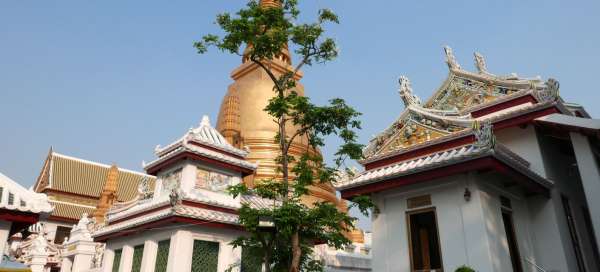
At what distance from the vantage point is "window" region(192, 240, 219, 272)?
1440 cm

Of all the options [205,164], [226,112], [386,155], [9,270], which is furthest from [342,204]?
[9,270]

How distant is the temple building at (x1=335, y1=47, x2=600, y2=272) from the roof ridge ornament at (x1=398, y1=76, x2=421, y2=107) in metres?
0.12

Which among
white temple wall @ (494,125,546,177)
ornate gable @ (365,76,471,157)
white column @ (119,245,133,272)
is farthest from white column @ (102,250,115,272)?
white temple wall @ (494,125,546,177)

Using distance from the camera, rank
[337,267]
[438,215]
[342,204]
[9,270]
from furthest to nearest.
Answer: [342,204] → [337,267] → [438,215] → [9,270]

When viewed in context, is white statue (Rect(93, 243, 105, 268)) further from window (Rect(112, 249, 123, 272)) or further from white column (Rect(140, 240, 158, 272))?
white column (Rect(140, 240, 158, 272))

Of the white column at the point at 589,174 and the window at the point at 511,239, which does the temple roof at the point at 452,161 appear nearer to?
the white column at the point at 589,174

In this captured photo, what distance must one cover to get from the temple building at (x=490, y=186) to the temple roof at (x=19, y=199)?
703cm

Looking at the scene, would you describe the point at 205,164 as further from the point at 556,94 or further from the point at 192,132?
the point at 556,94

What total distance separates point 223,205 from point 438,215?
794 cm

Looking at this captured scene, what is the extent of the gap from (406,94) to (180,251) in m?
8.73

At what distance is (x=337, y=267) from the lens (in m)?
20.8

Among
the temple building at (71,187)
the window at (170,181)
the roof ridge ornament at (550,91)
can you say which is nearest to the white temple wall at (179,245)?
the window at (170,181)

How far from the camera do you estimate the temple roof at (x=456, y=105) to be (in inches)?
448

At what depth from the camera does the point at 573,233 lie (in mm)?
11445
